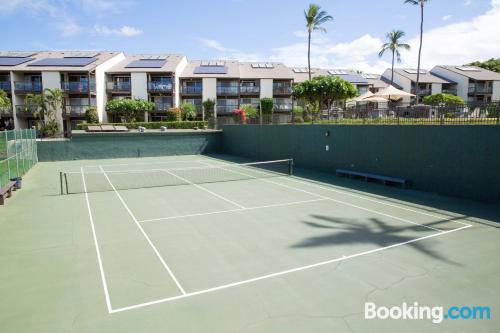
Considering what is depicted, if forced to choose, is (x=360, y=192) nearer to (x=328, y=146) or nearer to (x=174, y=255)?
(x=328, y=146)

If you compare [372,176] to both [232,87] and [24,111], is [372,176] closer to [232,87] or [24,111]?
[232,87]

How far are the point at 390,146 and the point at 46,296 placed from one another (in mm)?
14266

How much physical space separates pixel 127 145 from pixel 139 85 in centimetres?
1741

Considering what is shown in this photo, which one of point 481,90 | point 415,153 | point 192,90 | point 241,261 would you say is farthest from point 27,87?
point 481,90

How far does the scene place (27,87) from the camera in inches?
1558

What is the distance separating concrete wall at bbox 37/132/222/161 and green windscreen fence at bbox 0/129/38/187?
2324 mm

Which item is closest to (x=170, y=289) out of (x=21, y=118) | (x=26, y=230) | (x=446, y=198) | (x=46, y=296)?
(x=46, y=296)

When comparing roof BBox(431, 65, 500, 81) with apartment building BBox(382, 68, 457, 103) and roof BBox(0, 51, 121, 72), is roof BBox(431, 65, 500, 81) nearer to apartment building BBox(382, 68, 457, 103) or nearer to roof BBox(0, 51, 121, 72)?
apartment building BBox(382, 68, 457, 103)

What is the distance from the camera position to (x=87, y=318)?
197 inches

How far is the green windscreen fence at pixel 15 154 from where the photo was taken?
48.5 feet

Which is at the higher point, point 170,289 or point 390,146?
point 390,146

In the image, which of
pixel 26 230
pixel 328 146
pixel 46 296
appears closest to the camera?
pixel 46 296

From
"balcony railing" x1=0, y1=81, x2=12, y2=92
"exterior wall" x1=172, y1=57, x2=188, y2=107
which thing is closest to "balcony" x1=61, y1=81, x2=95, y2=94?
"balcony railing" x1=0, y1=81, x2=12, y2=92

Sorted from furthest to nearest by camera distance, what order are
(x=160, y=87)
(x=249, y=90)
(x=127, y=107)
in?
1. (x=249, y=90)
2. (x=160, y=87)
3. (x=127, y=107)
